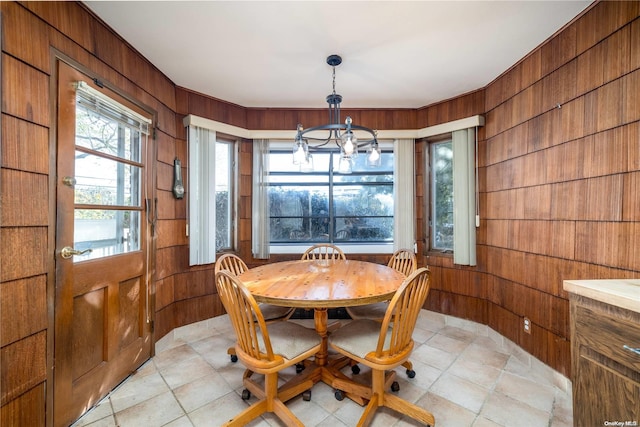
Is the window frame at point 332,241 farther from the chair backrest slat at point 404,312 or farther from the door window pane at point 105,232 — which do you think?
the chair backrest slat at point 404,312

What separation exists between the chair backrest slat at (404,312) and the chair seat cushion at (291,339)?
1.39 ft

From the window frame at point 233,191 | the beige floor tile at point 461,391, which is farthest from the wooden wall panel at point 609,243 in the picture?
the window frame at point 233,191

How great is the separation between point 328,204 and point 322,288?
1.97 metres

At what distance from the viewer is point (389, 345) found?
62.1 inches

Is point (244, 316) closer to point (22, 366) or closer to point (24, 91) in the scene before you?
point (22, 366)

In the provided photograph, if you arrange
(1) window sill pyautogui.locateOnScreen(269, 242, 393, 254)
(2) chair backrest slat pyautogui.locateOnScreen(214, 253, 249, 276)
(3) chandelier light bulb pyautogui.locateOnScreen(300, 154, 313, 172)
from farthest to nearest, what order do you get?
(1) window sill pyautogui.locateOnScreen(269, 242, 393, 254), (2) chair backrest slat pyautogui.locateOnScreen(214, 253, 249, 276), (3) chandelier light bulb pyautogui.locateOnScreen(300, 154, 313, 172)

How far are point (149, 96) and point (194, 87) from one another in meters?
0.54

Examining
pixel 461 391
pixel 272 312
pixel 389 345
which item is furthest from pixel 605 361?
pixel 272 312

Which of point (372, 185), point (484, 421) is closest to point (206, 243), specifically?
point (372, 185)

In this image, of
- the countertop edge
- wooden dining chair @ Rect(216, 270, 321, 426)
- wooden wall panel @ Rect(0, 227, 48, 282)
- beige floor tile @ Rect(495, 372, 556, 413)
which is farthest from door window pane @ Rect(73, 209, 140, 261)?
beige floor tile @ Rect(495, 372, 556, 413)

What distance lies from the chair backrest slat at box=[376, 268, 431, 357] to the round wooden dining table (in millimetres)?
174

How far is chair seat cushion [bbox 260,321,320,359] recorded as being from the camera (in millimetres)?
1540

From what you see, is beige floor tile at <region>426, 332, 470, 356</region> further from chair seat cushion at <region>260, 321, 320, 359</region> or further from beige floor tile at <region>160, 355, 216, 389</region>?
beige floor tile at <region>160, 355, 216, 389</region>

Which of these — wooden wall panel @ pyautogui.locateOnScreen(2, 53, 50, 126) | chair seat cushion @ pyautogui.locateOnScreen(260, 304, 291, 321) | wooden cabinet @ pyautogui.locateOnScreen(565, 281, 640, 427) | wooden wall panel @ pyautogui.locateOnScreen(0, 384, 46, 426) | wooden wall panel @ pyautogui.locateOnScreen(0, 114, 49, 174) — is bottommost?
wooden wall panel @ pyautogui.locateOnScreen(0, 384, 46, 426)
